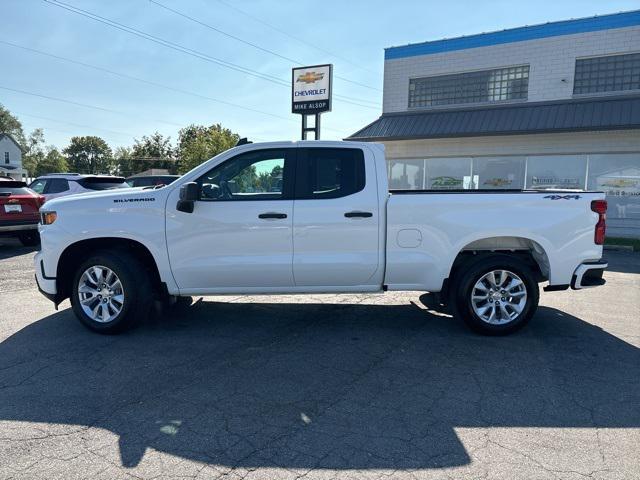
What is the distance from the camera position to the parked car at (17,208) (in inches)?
422

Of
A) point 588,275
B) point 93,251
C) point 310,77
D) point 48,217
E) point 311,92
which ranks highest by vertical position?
point 310,77

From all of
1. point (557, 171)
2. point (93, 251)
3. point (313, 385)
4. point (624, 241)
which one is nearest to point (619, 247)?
point (624, 241)

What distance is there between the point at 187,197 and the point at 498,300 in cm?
353

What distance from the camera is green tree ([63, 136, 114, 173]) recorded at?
108m

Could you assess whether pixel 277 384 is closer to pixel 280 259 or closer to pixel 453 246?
pixel 280 259

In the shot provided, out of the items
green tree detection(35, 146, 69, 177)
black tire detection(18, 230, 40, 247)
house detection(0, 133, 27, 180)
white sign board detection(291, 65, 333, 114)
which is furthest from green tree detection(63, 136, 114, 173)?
black tire detection(18, 230, 40, 247)

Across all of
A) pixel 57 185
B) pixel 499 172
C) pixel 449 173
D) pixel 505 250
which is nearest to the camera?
pixel 505 250

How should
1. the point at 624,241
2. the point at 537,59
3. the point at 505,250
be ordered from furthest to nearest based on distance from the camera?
1. the point at 537,59
2. the point at 624,241
3. the point at 505,250

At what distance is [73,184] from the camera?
40.6ft

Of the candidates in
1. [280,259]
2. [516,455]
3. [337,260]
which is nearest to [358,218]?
[337,260]

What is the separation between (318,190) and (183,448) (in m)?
2.94

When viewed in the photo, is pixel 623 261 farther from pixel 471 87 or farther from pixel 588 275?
pixel 471 87

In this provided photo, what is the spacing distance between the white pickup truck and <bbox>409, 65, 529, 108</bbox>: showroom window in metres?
13.3

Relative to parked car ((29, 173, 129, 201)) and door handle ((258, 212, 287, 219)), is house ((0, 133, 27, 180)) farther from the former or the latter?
door handle ((258, 212, 287, 219))
